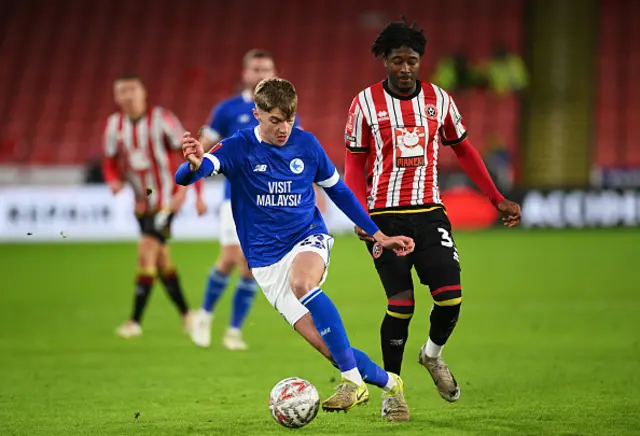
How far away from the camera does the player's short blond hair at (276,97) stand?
540 centimetres

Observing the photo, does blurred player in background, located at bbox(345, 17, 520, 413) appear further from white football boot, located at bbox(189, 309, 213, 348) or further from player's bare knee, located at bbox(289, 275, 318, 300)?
white football boot, located at bbox(189, 309, 213, 348)

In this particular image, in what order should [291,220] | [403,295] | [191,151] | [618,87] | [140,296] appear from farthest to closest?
1. [618,87]
2. [140,296]
3. [403,295]
4. [291,220]
5. [191,151]

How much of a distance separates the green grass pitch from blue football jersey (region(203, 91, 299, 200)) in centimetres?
171

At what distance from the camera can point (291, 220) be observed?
5.64 meters

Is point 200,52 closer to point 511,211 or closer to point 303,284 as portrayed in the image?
point 511,211

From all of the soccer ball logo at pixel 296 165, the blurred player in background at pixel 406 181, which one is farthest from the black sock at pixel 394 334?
the soccer ball logo at pixel 296 165

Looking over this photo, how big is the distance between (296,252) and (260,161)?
51 centimetres

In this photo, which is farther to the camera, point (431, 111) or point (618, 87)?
point (618, 87)

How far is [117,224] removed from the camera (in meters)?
17.5

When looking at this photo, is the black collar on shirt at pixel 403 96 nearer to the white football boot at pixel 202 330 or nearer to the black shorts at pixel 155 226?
the white football boot at pixel 202 330

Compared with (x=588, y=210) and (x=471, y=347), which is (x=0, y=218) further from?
(x=471, y=347)

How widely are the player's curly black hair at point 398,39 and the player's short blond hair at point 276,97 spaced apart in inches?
26.9

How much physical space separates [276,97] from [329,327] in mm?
1188

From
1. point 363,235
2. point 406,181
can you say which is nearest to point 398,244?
point 363,235
